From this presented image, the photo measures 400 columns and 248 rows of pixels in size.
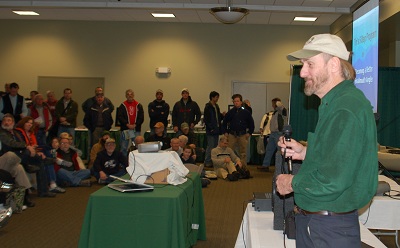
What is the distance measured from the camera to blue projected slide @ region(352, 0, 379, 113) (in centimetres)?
465

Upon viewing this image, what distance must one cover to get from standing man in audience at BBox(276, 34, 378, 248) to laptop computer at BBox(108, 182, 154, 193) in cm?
202

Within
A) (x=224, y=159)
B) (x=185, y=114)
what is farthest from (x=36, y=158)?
(x=185, y=114)

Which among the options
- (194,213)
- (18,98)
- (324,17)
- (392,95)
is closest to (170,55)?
(324,17)

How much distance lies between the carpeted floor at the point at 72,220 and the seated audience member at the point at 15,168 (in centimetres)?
28

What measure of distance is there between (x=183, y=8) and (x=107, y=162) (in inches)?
172

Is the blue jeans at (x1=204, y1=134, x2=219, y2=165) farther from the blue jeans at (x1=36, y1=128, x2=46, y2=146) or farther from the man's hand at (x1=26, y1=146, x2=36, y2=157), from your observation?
the man's hand at (x1=26, y1=146, x2=36, y2=157)

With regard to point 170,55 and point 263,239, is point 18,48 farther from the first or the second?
point 263,239

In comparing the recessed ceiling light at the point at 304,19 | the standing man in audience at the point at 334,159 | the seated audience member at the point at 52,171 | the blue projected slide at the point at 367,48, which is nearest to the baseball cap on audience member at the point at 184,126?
the seated audience member at the point at 52,171

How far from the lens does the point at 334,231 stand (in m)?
2.05

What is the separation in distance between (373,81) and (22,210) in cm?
451

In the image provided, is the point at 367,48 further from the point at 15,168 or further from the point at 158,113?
the point at 158,113

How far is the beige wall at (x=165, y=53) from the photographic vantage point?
13.6 m

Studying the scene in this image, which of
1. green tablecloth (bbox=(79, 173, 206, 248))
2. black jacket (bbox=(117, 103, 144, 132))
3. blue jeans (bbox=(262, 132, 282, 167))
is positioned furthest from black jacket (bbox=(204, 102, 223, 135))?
green tablecloth (bbox=(79, 173, 206, 248))

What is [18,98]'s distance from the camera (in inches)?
383
